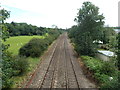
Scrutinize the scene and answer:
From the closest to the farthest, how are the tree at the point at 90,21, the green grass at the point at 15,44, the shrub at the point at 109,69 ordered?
the shrub at the point at 109,69 < the tree at the point at 90,21 < the green grass at the point at 15,44

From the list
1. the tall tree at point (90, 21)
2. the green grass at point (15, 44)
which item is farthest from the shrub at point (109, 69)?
the green grass at point (15, 44)

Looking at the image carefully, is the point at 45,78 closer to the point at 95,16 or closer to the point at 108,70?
the point at 108,70

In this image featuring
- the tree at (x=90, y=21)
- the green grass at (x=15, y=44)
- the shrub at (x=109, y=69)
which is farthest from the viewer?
the green grass at (x=15, y=44)

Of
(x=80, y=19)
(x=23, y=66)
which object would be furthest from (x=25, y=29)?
(x=23, y=66)

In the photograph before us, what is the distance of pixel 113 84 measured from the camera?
7785 millimetres

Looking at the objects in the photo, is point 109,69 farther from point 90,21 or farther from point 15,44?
point 15,44

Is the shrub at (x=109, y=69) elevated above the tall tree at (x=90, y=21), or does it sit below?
below

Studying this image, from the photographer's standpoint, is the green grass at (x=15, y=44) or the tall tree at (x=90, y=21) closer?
the tall tree at (x=90, y=21)

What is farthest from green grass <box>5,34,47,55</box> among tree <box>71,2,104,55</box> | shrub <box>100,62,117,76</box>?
shrub <box>100,62,117,76</box>

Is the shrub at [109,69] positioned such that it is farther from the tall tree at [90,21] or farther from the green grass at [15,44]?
the green grass at [15,44]

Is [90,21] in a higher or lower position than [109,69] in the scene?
higher

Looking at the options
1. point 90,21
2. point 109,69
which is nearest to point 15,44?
point 90,21

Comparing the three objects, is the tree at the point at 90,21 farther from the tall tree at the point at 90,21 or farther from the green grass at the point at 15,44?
the green grass at the point at 15,44

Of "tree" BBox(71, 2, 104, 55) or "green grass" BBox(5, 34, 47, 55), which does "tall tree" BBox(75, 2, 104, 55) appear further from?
"green grass" BBox(5, 34, 47, 55)
